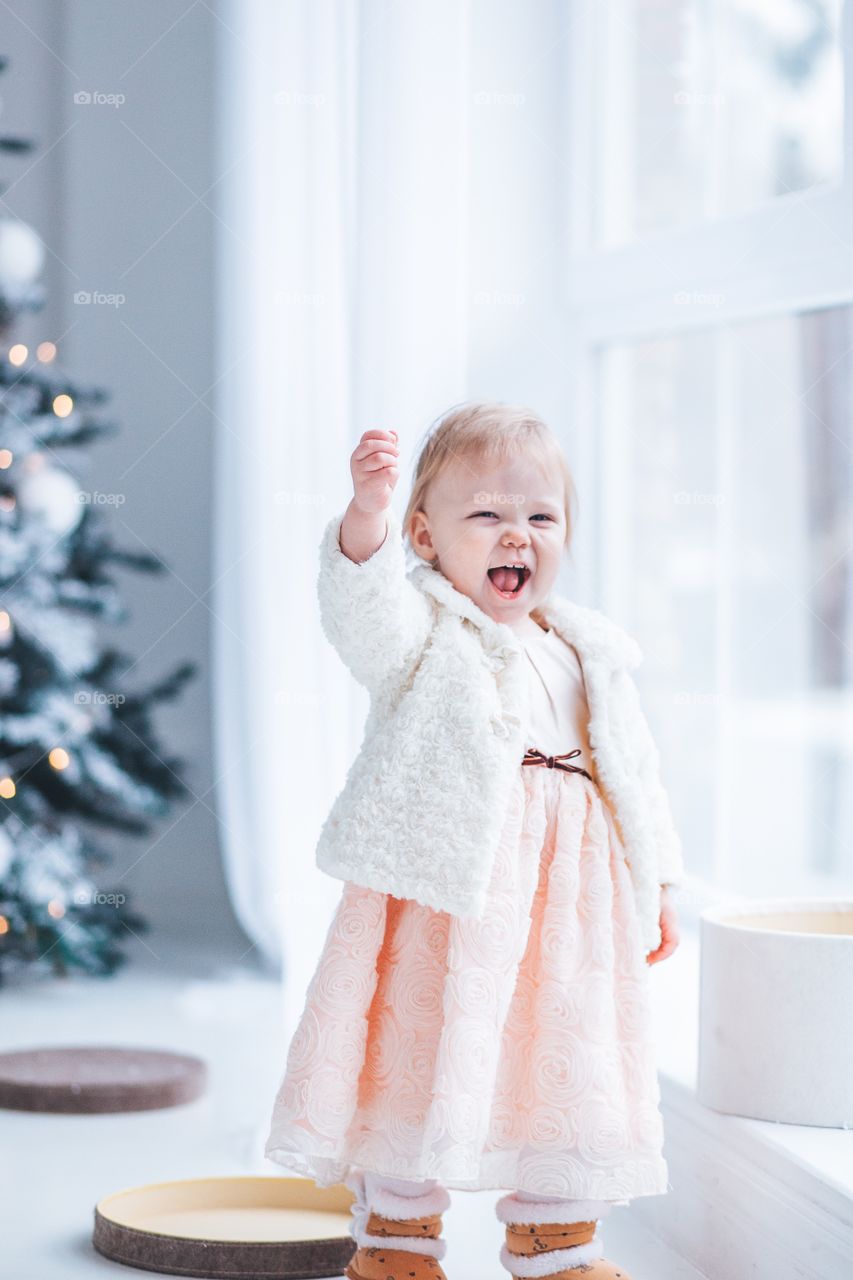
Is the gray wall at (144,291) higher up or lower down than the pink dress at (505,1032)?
higher up

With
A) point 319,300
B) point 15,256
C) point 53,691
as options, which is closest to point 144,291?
point 15,256

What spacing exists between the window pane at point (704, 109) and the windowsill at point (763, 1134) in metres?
1.24

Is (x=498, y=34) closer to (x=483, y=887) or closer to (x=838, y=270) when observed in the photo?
(x=838, y=270)

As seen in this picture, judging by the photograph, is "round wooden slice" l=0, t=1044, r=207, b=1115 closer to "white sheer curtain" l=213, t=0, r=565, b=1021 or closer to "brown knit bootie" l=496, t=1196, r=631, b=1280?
"white sheer curtain" l=213, t=0, r=565, b=1021

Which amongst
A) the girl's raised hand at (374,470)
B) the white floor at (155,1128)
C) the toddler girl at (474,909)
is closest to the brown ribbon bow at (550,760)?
the toddler girl at (474,909)

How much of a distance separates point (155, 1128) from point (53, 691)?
1.01 meters

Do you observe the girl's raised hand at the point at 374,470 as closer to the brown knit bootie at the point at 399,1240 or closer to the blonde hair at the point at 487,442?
the blonde hair at the point at 487,442

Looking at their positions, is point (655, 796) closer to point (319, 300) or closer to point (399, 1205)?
point (399, 1205)

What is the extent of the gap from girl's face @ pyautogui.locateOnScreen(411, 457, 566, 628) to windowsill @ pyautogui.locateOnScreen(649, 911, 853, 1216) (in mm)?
538

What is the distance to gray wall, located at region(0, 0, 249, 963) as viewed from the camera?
3.26 metres

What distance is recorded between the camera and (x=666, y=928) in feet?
4.85

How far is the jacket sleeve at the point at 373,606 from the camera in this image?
1339 millimetres

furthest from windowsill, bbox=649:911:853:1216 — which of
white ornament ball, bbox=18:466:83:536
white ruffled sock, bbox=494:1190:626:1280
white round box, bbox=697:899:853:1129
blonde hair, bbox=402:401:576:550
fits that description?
white ornament ball, bbox=18:466:83:536

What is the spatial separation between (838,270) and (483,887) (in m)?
1.01
